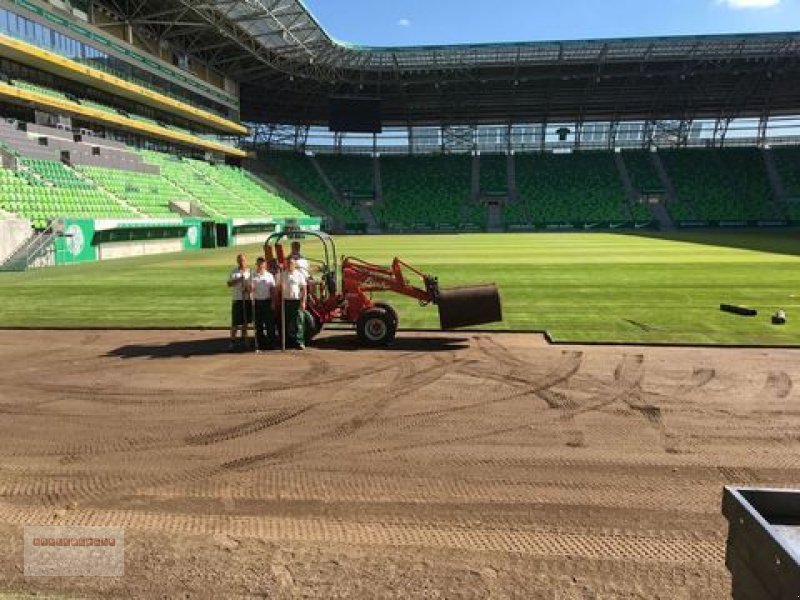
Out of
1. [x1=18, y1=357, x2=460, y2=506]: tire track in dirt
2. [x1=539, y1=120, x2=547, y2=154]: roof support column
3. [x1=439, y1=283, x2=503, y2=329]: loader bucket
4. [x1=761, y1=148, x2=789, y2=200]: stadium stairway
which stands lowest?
[x1=18, y1=357, x2=460, y2=506]: tire track in dirt

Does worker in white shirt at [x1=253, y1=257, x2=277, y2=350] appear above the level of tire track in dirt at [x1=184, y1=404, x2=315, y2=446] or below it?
above

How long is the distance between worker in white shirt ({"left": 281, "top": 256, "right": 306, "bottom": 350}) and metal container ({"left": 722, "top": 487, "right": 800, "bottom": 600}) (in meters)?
8.93

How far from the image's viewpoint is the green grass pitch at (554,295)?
12445mm

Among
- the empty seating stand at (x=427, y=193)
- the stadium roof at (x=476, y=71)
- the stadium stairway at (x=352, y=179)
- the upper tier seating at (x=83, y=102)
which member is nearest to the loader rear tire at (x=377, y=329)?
the upper tier seating at (x=83, y=102)

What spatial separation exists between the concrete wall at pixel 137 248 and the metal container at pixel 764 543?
32499 millimetres

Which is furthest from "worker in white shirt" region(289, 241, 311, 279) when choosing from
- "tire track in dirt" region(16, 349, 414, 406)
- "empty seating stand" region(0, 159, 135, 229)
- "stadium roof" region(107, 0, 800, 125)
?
"stadium roof" region(107, 0, 800, 125)

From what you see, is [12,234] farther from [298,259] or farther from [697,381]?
[697,381]

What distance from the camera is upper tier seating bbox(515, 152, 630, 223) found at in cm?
6944

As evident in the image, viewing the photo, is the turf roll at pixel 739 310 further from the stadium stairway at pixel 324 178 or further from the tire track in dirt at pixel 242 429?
the stadium stairway at pixel 324 178

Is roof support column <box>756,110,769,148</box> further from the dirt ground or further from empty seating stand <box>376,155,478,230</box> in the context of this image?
the dirt ground

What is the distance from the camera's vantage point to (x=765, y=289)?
1725cm

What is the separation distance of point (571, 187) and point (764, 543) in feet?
247

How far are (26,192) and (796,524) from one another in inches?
1317

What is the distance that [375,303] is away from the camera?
449 inches
